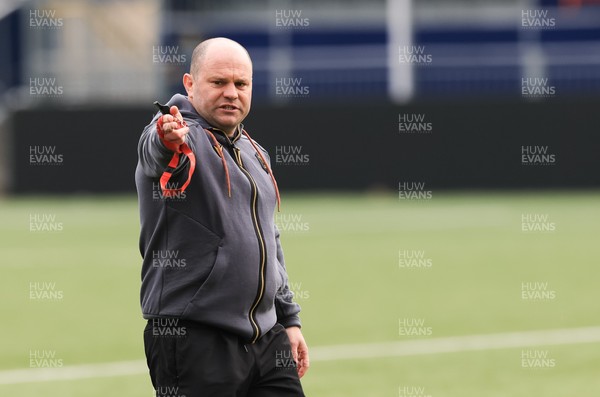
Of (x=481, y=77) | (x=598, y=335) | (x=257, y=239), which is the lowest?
(x=598, y=335)

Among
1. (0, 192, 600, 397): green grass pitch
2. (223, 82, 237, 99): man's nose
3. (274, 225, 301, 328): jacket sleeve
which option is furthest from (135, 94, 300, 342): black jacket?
(0, 192, 600, 397): green grass pitch

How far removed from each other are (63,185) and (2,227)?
545 centimetres

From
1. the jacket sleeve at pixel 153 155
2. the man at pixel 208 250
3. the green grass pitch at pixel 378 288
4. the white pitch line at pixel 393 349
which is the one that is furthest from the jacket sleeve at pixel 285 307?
the white pitch line at pixel 393 349

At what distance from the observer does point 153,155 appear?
195 inches

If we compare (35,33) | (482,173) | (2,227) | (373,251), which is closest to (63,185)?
(2,227)

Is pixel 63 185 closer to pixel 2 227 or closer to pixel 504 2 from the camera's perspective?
pixel 2 227

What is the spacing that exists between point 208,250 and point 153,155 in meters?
0.49

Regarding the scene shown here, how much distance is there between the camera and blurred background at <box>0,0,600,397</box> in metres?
10.9

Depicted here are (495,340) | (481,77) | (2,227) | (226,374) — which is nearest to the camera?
(226,374)

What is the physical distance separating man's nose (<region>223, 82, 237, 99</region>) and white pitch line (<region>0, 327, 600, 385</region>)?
4.89 m

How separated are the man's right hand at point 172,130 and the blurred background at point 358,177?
14.0 feet

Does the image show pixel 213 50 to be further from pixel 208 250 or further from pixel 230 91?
pixel 208 250

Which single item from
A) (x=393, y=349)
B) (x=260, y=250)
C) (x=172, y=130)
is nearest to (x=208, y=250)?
(x=260, y=250)

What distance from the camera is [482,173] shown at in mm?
28922
